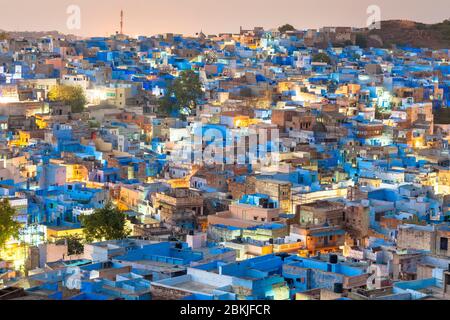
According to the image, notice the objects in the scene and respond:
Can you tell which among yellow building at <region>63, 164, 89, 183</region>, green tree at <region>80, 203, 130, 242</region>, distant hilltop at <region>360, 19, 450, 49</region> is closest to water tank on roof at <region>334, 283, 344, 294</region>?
green tree at <region>80, 203, 130, 242</region>

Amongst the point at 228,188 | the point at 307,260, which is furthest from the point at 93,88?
the point at 307,260

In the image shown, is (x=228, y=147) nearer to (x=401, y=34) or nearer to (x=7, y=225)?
(x=7, y=225)

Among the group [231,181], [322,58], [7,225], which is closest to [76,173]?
[231,181]

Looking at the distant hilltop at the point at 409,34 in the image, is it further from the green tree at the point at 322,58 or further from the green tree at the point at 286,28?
the green tree at the point at 322,58

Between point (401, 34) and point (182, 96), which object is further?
point (401, 34)

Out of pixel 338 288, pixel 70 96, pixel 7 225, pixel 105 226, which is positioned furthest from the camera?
pixel 70 96

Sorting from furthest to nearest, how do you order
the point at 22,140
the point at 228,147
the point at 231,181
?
1. the point at 22,140
2. the point at 228,147
3. the point at 231,181

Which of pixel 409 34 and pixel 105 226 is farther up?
pixel 409 34
